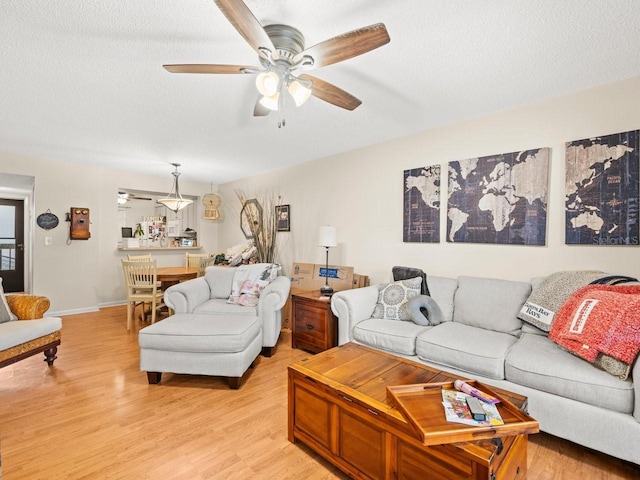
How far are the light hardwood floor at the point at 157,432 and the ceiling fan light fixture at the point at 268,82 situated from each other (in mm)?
1964

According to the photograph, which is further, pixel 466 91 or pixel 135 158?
pixel 135 158

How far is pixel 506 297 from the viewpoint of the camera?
7.65 ft

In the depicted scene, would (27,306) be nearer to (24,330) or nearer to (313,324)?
(24,330)

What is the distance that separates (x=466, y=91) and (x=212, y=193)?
4969mm

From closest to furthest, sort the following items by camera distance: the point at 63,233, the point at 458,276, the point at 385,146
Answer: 1. the point at 458,276
2. the point at 385,146
3. the point at 63,233

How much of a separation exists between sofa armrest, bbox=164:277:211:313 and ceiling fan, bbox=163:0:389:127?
2.06 meters

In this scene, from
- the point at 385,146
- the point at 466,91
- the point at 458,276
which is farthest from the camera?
the point at 385,146

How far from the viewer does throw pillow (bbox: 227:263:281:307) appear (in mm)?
3137

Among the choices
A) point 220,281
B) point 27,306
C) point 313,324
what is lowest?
point 313,324

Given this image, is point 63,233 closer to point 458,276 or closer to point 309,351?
point 309,351

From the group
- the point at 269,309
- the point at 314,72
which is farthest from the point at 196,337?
the point at 314,72

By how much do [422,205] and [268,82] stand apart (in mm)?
2053

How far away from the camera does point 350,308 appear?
2607 mm

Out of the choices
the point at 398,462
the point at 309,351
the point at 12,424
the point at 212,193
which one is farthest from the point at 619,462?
the point at 212,193
